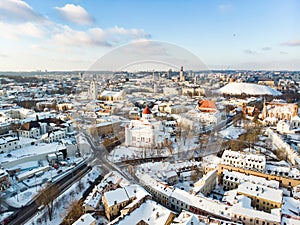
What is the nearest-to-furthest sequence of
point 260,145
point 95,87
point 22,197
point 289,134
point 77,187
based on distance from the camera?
1. point 22,197
2. point 77,187
3. point 95,87
4. point 260,145
5. point 289,134

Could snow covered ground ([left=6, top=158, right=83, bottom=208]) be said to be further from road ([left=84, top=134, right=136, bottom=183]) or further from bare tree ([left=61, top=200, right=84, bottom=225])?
bare tree ([left=61, top=200, right=84, bottom=225])

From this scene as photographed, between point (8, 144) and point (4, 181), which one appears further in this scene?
point (8, 144)

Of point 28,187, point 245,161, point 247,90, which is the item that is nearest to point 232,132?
point 245,161

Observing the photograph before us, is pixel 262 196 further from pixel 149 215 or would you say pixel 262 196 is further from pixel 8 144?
pixel 8 144

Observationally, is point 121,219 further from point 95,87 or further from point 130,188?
point 95,87

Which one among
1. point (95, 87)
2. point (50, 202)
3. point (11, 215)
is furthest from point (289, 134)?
point (11, 215)

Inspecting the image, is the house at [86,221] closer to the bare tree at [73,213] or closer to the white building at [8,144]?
the bare tree at [73,213]
